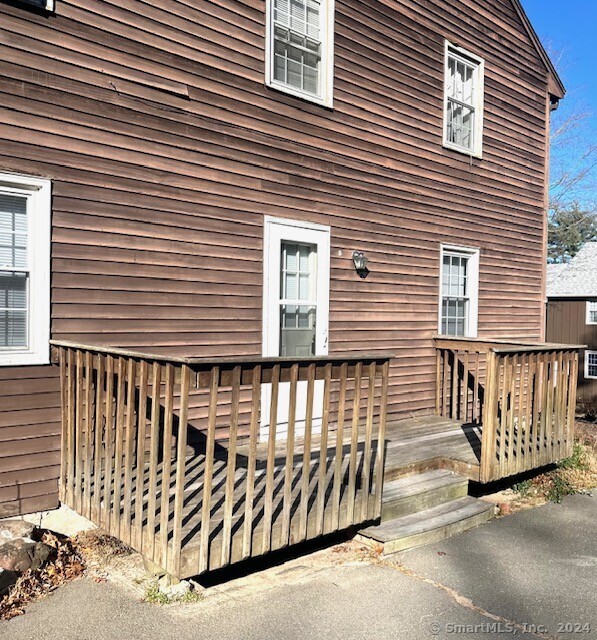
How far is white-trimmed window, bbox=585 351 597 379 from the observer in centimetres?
1902

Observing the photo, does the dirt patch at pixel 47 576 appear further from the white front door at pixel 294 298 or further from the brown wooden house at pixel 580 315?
the brown wooden house at pixel 580 315

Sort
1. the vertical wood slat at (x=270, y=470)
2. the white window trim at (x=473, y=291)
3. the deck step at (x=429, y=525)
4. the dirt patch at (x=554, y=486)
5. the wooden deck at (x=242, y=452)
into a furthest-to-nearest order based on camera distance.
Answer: the white window trim at (x=473, y=291) < the dirt patch at (x=554, y=486) < the deck step at (x=429, y=525) < the vertical wood slat at (x=270, y=470) < the wooden deck at (x=242, y=452)

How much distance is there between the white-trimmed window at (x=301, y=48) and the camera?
5.64m

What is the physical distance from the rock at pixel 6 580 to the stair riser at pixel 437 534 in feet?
7.41

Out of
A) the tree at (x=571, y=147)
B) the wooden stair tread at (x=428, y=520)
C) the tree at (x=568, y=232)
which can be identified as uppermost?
the tree at (x=571, y=147)

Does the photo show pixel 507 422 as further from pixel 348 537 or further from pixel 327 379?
pixel 327 379

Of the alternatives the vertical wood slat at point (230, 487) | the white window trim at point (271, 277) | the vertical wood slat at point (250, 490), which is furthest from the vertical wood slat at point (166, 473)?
the white window trim at point (271, 277)

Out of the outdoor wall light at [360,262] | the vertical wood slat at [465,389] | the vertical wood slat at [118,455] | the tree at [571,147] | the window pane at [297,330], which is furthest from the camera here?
the tree at [571,147]

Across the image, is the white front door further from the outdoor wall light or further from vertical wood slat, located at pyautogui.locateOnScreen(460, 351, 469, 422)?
vertical wood slat, located at pyautogui.locateOnScreen(460, 351, 469, 422)

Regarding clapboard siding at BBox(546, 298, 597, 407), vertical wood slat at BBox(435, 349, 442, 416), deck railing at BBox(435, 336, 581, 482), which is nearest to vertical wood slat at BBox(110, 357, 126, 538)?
deck railing at BBox(435, 336, 581, 482)

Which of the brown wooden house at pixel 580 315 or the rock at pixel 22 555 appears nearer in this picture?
the rock at pixel 22 555

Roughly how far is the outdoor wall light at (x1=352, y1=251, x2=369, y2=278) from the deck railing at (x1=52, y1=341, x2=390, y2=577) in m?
2.46

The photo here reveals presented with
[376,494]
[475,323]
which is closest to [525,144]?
[475,323]

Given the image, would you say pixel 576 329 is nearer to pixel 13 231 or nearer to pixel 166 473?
pixel 13 231
